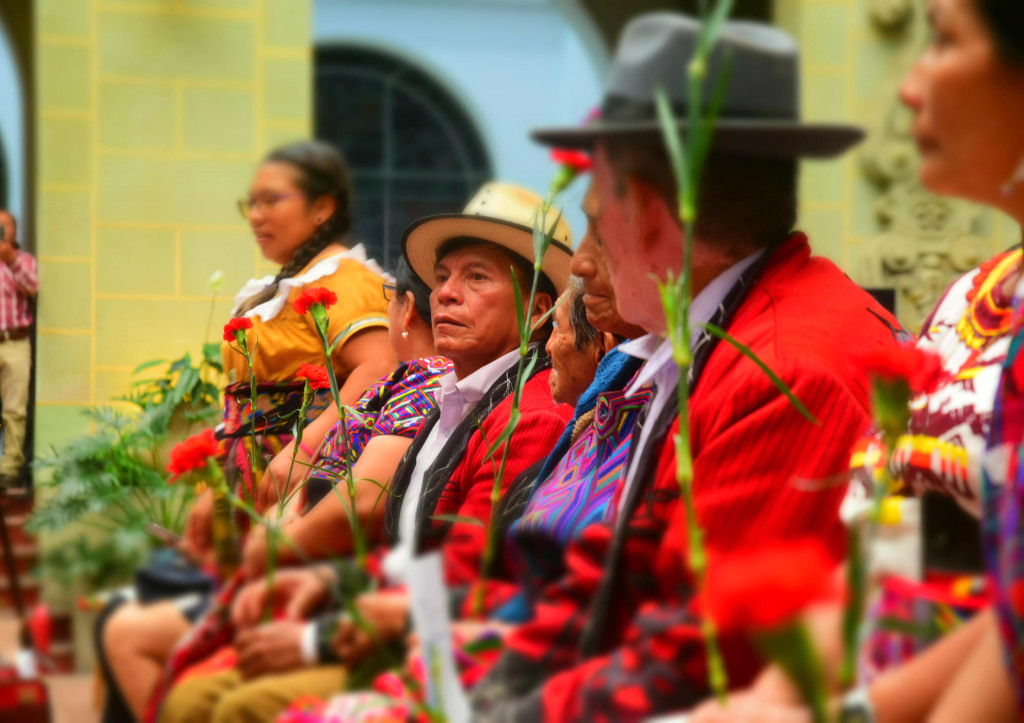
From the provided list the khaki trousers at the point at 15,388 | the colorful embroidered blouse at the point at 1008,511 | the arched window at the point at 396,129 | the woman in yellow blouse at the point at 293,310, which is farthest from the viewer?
the arched window at the point at 396,129

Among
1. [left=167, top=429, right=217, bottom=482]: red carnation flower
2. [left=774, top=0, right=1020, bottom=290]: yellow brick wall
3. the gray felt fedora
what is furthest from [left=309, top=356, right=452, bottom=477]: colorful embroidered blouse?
[left=774, top=0, right=1020, bottom=290]: yellow brick wall

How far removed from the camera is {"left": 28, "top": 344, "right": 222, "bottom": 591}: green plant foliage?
1.10 meters

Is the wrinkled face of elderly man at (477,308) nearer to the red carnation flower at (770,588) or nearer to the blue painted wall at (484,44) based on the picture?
the red carnation flower at (770,588)

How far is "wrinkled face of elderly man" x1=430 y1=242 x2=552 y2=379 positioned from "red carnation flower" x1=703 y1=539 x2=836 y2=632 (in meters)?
1.86

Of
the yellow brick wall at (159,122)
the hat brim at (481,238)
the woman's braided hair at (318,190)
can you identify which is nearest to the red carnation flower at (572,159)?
the hat brim at (481,238)

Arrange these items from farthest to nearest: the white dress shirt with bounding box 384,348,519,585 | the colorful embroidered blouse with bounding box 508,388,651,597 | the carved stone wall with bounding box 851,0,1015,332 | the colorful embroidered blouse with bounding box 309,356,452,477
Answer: the carved stone wall with bounding box 851,0,1015,332 < the colorful embroidered blouse with bounding box 309,356,452,477 < the white dress shirt with bounding box 384,348,519,585 < the colorful embroidered blouse with bounding box 508,388,651,597

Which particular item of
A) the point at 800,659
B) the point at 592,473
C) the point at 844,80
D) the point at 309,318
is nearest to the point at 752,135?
the point at 800,659

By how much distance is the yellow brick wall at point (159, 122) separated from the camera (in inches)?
180

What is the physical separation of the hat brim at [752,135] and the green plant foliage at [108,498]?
0.53 metres

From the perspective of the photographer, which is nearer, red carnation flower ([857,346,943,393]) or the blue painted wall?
red carnation flower ([857,346,943,393])

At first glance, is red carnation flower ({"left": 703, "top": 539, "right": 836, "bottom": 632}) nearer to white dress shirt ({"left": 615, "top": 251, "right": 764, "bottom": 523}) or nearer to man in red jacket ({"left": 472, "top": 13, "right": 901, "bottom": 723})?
man in red jacket ({"left": 472, "top": 13, "right": 901, "bottom": 723})

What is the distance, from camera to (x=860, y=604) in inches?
33.1

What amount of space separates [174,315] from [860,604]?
3101 mm

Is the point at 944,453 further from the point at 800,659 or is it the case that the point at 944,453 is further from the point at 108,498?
the point at 108,498
